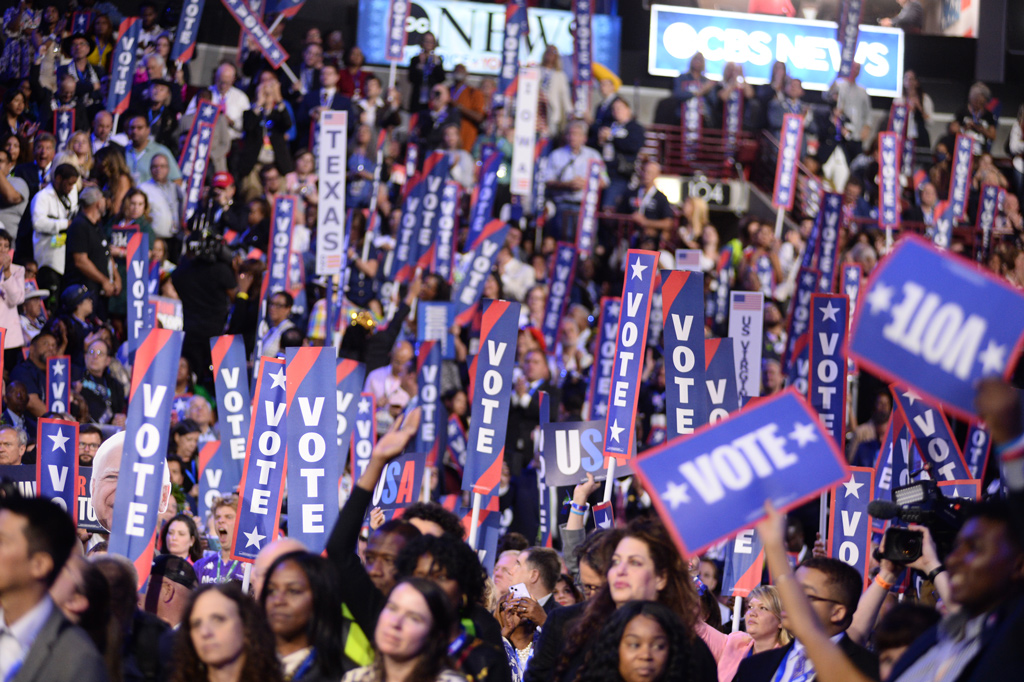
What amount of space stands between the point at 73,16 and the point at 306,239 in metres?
3.88

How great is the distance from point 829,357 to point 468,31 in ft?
50.2

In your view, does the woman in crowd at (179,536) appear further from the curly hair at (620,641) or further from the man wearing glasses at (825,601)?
the man wearing glasses at (825,601)

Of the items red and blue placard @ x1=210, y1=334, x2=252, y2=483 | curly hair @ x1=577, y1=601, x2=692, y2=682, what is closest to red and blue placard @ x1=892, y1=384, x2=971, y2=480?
red and blue placard @ x1=210, y1=334, x2=252, y2=483

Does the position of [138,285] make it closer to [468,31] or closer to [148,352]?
[148,352]

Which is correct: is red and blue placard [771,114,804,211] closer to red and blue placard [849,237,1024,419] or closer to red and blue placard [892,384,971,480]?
red and blue placard [892,384,971,480]

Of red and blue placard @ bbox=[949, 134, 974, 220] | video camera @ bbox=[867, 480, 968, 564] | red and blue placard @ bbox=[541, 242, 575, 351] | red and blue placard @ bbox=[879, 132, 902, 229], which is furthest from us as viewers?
red and blue placard @ bbox=[949, 134, 974, 220]

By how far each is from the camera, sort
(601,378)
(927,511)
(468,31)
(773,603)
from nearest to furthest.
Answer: (927,511) → (773,603) → (601,378) → (468,31)

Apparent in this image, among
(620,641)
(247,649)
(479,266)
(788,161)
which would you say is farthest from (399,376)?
(788,161)

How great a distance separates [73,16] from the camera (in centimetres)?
1388

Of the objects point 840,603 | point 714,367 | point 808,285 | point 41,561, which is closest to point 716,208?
point 808,285

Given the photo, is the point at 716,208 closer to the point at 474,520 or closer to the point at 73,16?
the point at 73,16

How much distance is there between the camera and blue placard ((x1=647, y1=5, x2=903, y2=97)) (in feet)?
76.7

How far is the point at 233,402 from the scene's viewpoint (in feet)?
24.5

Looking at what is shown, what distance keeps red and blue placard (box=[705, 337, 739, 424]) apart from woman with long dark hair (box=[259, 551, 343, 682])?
354 cm
